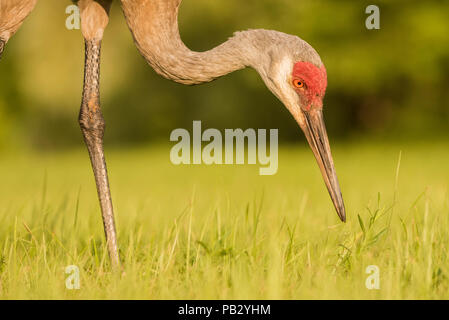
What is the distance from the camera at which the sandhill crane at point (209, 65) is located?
493 cm

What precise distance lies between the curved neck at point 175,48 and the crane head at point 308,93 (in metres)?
0.28

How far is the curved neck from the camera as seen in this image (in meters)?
5.16

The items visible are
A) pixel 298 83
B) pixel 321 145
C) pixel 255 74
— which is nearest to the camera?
pixel 298 83

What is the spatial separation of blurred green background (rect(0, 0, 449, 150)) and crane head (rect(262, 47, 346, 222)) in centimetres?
1775

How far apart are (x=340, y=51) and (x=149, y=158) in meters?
7.80

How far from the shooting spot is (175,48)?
5.22 metres

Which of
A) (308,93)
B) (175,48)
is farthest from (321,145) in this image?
(175,48)

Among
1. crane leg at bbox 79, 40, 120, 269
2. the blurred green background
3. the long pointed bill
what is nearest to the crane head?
the long pointed bill

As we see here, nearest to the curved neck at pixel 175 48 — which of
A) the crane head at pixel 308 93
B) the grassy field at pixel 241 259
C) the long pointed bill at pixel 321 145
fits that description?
the crane head at pixel 308 93

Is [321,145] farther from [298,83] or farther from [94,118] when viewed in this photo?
[94,118]

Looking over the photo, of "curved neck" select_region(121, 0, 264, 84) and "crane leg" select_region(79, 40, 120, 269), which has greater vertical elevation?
"curved neck" select_region(121, 0, 264, 84)

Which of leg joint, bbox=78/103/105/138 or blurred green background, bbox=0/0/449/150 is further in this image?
blurred green background, bbox=0/0/449/150

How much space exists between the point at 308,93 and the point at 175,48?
1129mm

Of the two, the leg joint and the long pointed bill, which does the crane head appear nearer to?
the long pointed bill
